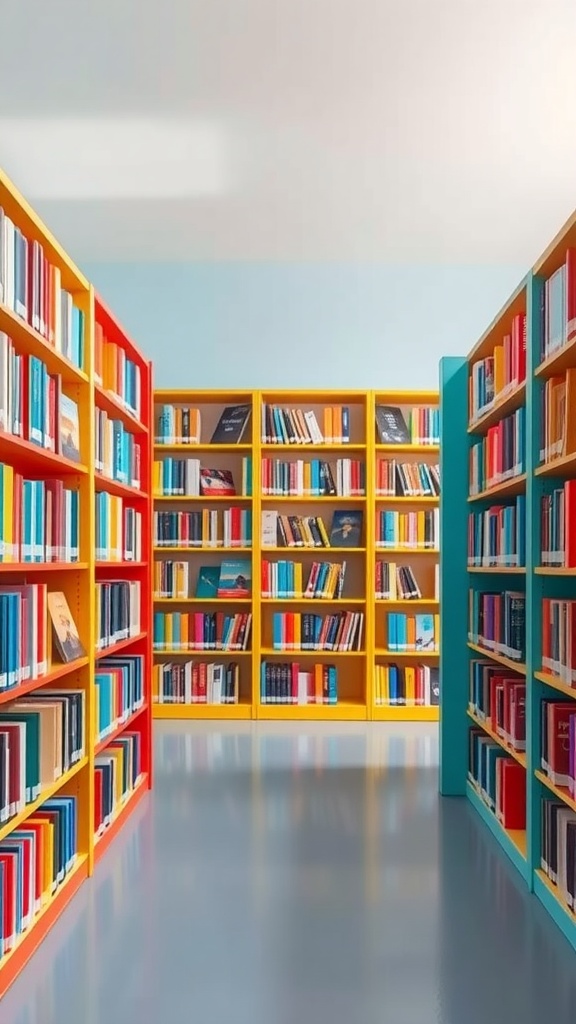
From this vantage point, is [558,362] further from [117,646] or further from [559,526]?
[117,646]

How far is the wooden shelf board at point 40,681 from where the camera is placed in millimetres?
2062

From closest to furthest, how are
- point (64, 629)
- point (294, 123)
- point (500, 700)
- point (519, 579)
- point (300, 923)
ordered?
1. point (300, 923)
2. point (64, 629)
3. point (500, 700)
4. point (519, 579)
5. point (294, 123)

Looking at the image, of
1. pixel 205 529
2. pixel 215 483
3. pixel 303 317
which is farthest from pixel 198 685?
pixel 303 317

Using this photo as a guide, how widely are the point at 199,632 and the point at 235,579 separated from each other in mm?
460

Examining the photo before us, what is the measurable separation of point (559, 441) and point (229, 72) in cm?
235

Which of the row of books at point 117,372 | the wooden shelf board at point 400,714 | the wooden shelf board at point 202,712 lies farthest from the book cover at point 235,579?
the row of books at point 117,372

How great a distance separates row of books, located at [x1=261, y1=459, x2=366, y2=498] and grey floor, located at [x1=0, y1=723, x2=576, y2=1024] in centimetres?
227

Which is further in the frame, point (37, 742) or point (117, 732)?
point (117, 732)

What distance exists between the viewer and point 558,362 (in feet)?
8.45

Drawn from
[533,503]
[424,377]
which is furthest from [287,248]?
[533,503]

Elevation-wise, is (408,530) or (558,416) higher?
(558,416)

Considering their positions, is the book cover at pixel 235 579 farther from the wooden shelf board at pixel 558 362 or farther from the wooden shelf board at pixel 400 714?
the wooden shelf board at pixel 558 362

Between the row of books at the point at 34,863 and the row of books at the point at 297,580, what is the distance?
2.94 metres

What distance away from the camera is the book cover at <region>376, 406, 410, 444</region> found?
5.68 m
